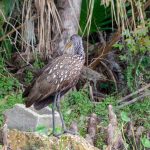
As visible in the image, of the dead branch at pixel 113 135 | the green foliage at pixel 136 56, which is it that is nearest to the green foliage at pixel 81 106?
the green foliage at pixel 136 56

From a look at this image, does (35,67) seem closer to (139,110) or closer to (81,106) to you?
(81,106)

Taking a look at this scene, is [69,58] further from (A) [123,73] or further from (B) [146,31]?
(A) [123,73]

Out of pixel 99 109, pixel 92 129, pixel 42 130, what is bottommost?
pixel 99 109

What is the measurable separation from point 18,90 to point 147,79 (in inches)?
68.7

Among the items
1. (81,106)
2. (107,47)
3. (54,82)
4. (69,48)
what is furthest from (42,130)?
(107,47)

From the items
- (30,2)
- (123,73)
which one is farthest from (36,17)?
(123,73)

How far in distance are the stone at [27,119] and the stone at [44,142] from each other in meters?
1.25

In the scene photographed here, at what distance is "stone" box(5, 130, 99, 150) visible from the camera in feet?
19.2

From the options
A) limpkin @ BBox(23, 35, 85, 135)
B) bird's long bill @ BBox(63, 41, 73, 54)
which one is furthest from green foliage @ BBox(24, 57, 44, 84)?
limpkin @ BBox(23, 35, 85, 135)

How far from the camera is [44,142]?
5.87m

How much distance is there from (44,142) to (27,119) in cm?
161

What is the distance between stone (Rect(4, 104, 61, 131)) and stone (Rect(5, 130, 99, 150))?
1.25m

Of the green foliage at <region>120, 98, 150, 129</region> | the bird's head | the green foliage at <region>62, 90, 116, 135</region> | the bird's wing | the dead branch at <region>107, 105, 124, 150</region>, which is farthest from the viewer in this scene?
the green foliage at <region>120, 98, 150, 129</region>

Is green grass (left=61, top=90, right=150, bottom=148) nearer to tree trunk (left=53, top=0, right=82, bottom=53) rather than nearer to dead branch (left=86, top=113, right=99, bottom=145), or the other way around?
tree trunk (left=53, top=0, right=82, bottom=53)
